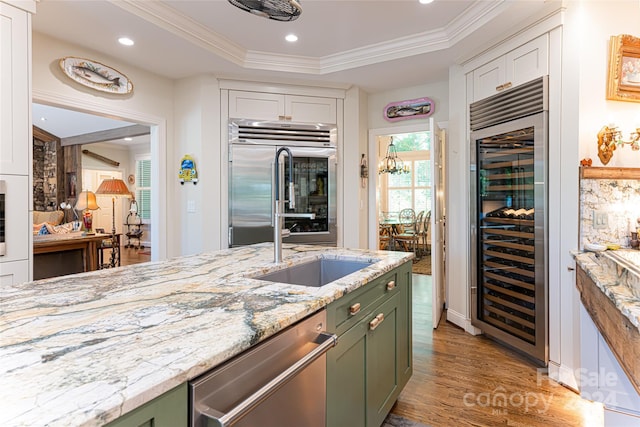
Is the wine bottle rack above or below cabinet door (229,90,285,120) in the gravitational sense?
below

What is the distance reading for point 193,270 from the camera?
5.40 ft

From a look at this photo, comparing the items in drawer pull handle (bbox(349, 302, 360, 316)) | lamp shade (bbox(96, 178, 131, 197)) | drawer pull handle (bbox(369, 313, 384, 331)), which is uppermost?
lamp shade (bbox(96, 178, 131, 197))

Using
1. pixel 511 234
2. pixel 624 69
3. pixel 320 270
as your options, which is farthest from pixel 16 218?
pixel 624 69

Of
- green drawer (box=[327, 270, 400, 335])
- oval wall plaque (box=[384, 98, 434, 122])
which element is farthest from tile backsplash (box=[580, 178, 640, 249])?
oval wall plaque (box=[384, 98, 434, 122])

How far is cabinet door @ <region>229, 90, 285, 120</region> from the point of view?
12.2 ft

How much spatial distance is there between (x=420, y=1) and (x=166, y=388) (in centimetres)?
280

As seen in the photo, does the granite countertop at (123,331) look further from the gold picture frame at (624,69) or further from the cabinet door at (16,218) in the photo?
the gold picture frame at (624,69)

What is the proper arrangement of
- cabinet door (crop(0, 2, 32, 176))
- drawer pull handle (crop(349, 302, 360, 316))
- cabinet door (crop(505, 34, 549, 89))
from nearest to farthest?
drawer pull handle (crop(349, 302, 360, 316))
cabinet door (crop(0, 2, 32, 176))
cabinet door (crop(505, 34, 549, 89))

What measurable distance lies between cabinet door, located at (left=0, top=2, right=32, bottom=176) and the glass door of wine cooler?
10.7 feet

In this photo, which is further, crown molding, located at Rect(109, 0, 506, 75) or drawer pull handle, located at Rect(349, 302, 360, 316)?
crown molding, located at Rect(109, 0, 506, 75)

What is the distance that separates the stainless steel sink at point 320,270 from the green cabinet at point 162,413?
44.9 inches

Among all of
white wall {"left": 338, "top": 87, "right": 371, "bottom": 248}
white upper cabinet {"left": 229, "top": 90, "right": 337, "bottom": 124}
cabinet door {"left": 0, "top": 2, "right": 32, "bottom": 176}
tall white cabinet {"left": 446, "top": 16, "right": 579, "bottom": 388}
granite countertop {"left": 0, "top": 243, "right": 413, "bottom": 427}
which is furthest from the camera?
white wall {"left": 338, "top": 87, "right": 371, "bottom": 248}

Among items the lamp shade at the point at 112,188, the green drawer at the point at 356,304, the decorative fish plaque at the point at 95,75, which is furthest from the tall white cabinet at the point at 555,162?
the lamp shade at the point at 112,188

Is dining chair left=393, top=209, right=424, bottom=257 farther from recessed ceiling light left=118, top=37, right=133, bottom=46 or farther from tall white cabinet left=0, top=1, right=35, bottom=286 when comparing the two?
tall white cabinet left=0, top=1, right=35, bottom=286
